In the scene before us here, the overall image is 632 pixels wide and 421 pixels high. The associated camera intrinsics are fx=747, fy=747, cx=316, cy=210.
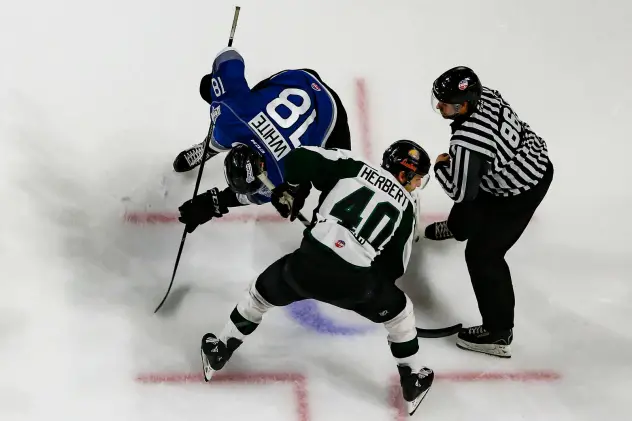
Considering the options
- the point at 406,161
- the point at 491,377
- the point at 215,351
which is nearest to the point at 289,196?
the point at 406,161

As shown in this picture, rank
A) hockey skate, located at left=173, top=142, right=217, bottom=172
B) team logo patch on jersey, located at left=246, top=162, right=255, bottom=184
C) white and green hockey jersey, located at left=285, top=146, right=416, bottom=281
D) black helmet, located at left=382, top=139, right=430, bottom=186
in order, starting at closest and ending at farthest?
1. white and green hockey jersey, located at left=285, top=146, right=416, bottom=281
2. black helmet, located at left=382, top=139, right=430, bottom=186
3. team logo patch on jersey, located at left=246, top=162, right=255, bottom=184
4. hockey skate, located at left=173, top=142, right=217, bottom=172

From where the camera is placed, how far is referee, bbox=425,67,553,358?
9.34ft

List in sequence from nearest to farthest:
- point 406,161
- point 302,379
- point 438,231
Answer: point 406,161, point 302,379, point 438,231

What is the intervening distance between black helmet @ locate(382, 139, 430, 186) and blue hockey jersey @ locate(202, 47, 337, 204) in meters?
0.39

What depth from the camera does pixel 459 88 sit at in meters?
2.80

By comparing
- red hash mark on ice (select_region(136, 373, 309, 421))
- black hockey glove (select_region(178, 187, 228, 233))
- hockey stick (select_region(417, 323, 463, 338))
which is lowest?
red hash mark on ice (select_region(136, 373, 309, 421))

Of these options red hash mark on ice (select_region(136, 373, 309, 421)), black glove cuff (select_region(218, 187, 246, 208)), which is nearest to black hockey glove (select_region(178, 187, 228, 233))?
black glove cuff (select_region(218, 187, 246, 208))

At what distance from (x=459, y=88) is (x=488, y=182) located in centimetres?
45

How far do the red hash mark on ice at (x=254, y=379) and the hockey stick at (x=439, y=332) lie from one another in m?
0.58

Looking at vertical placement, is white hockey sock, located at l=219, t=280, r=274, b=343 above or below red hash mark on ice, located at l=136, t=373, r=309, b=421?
above

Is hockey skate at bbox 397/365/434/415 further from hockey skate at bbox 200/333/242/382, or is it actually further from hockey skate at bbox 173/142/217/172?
hockey skate at bbox 173/142/217/172

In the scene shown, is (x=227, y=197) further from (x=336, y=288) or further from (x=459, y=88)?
(x=459, y=88)

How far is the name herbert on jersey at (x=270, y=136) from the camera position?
2.92 m

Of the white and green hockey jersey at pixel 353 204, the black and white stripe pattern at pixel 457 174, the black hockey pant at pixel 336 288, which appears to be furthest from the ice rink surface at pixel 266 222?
the white and green hockey jersey at pixel 353 204
